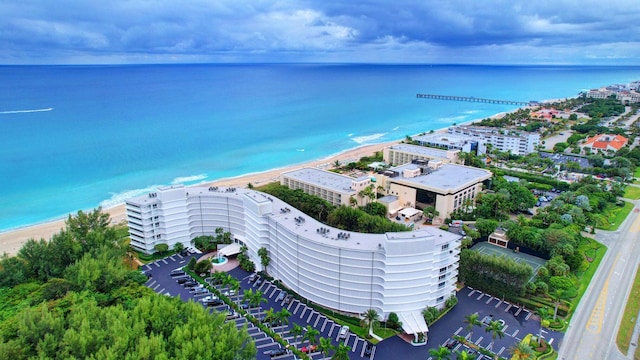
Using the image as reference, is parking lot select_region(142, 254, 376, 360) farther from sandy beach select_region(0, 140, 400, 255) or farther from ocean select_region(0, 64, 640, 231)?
ocean select_region(0, 64, 640, 231)

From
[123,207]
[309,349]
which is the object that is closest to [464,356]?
[309,349]

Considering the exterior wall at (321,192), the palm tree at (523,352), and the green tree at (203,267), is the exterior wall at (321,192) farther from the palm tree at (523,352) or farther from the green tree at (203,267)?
the palm tree at (523,352)

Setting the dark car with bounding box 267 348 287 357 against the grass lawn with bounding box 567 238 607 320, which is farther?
the grass lawn with bounding box 567 238 607 320

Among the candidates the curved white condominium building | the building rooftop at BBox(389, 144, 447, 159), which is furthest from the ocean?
the curved white condominium building

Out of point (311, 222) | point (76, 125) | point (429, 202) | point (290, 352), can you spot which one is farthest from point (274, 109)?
point (290, 352)

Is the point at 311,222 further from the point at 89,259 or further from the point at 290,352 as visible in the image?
the point at 89,259
